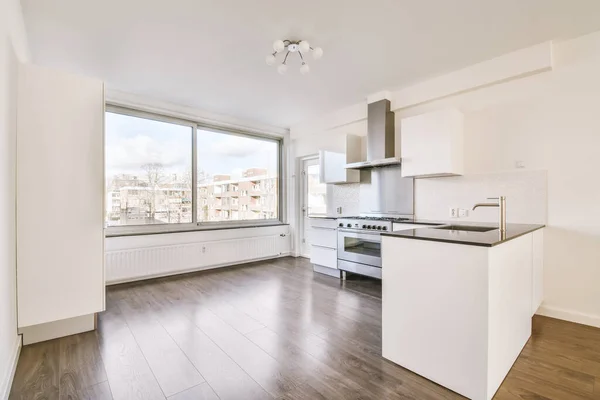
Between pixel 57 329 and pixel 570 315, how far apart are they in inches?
181

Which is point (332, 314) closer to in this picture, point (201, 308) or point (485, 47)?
point (201, 308)

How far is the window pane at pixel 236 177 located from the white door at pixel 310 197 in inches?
23.7

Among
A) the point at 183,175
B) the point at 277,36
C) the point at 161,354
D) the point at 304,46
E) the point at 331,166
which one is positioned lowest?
the point at 161,354

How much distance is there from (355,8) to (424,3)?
53 centimetres

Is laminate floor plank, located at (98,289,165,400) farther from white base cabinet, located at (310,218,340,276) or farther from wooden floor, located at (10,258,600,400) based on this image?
white base cabinet, located at (310,218,340,276)

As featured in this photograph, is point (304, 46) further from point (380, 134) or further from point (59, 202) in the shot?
point (59, 202)

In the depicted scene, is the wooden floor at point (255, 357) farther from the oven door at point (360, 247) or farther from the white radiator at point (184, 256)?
the white radiator at point (184, 256)

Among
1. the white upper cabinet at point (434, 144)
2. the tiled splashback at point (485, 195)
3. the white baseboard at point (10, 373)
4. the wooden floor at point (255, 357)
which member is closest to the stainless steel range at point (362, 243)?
the tiled splashback at point (485, 195)

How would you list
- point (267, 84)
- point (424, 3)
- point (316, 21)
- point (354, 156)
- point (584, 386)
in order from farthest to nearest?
point (354, 156), point (267, 84), point (316, 21), point (424, 3), point (584, 386)

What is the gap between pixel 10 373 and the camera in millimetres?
1764

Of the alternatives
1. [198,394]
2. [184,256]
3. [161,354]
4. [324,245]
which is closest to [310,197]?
[324,245]

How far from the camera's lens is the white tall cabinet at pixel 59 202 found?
2.19 meters

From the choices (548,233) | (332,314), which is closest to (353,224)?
(332,314)

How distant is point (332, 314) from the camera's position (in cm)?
283
